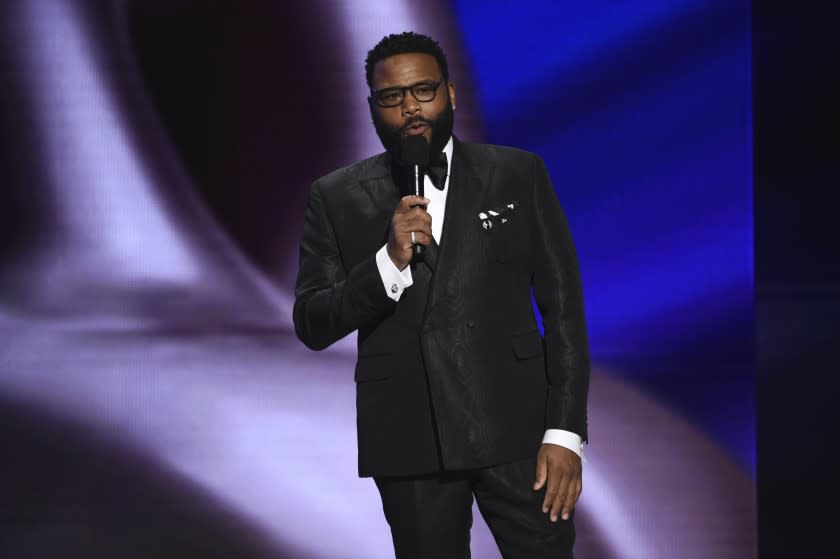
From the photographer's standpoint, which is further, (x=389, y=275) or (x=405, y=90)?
(x=405, y=90)

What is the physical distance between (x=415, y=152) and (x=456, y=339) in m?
0.32

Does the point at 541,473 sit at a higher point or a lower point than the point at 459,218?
lower

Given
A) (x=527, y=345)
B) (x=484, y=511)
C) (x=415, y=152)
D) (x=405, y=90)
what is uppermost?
(x=405, y=90)

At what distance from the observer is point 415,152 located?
5.51ft

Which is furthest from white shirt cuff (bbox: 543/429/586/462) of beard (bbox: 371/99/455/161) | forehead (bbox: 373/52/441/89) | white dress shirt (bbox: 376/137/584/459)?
forehead (bbox: 373/52/441/89)

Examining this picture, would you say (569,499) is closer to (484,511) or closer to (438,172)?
(484,511)

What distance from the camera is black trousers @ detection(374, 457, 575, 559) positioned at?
172 centimetres

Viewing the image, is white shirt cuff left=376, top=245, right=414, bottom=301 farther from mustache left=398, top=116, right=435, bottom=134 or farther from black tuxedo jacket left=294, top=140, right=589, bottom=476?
mustache left=398, top=116, right=435, bottom=134

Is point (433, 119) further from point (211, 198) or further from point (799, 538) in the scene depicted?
point (799, 538)

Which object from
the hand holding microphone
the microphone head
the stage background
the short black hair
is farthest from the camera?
the stage background

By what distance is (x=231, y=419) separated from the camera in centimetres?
294

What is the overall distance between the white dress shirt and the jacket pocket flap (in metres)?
0.13

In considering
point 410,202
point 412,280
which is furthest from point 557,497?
point 410,202

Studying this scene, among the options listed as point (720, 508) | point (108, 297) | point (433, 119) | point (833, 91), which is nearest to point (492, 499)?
point (433, 119)
